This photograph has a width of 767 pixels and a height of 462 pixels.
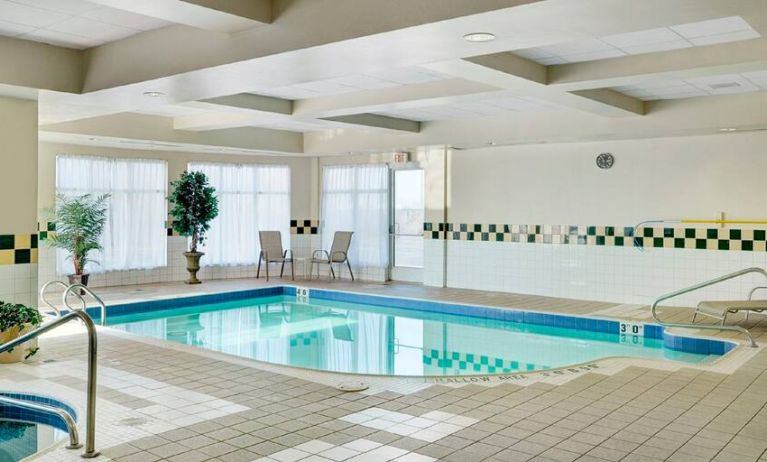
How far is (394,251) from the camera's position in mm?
11969

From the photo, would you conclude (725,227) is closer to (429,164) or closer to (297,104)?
(429,164)

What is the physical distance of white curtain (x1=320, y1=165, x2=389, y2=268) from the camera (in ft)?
38.8

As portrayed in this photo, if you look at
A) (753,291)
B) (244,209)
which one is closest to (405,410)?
(753,291)

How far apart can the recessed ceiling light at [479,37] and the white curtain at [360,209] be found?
795 cm

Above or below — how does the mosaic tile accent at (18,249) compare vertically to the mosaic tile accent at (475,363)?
above

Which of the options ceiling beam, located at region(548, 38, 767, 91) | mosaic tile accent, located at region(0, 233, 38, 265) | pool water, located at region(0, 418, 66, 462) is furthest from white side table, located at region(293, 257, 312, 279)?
pool water, located at region(0, 418, 66, 462)

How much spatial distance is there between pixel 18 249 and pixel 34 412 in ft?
6.48

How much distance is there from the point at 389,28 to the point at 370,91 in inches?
136

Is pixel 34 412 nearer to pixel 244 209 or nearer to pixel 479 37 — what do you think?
pixel 479 37

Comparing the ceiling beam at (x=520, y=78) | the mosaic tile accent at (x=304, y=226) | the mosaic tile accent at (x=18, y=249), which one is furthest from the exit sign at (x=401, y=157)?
the mosaic tile accent at (x=18, y=249)

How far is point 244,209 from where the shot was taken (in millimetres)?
12219

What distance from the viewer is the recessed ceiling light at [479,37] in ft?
12.3

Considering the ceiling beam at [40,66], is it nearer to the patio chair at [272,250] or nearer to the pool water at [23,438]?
the pool water at [23,438]

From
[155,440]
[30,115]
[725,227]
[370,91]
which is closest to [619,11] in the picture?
[155,440]
